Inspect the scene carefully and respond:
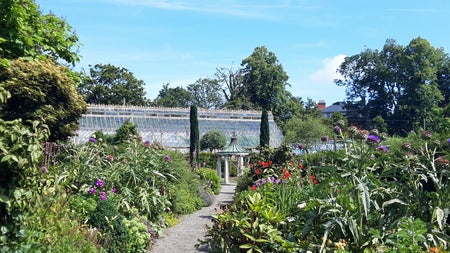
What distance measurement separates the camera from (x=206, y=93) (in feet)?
178

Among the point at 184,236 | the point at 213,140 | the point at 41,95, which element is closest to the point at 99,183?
the point at 184,236

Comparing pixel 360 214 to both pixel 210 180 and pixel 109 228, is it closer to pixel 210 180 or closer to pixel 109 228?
pixel 109 228

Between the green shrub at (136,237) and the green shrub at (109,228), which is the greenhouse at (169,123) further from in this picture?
the green shrub at (109,228)

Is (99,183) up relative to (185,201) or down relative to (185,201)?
up

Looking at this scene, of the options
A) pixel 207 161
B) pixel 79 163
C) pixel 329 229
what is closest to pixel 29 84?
pixel 79 163

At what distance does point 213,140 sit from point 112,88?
19.9m

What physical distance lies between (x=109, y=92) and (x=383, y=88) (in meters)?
29.2

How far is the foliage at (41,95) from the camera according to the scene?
33.2 feet

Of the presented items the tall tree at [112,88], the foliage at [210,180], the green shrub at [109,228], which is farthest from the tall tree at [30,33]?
the tall tree at [112,88]

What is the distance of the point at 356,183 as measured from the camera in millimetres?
4457

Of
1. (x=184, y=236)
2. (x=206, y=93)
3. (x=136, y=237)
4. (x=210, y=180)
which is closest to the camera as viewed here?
(x=136, y=237)

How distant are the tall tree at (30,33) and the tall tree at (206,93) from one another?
4072 cm

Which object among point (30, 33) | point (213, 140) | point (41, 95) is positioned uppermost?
point (30, 33)

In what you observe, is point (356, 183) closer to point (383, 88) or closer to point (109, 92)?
point (109, 92)
